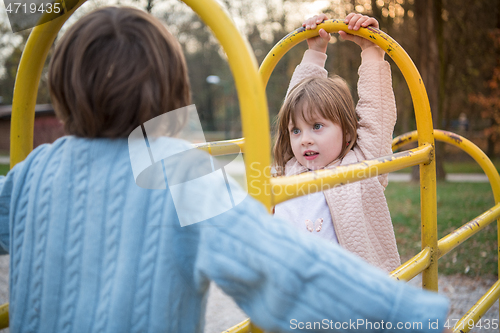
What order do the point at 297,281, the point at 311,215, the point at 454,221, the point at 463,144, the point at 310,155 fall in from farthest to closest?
the point at 454,221 < the point at 463,144 < the point at 310,155 < the point at 311,215 < the point at 297,281

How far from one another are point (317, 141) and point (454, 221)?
392cm

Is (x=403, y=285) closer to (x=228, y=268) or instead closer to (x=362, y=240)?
(x=228, y=268)

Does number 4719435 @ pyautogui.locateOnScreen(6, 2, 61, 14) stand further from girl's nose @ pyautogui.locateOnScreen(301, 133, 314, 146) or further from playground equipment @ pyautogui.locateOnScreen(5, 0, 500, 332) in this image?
girl's nose @ pyautogui.locateOnScreen(301, 133, 314, 146)

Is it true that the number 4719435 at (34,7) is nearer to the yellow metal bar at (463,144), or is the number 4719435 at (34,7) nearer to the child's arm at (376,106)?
the child's arm at (376,106)

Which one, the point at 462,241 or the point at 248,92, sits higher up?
the point at 248,92

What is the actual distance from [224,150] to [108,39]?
0.81m

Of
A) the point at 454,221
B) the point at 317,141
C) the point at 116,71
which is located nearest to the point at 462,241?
the point at 317,141

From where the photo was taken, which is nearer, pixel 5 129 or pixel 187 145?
pixel 187 145

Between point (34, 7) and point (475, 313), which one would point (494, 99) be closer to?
point (475, 313)

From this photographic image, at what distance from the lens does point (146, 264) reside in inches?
25.2

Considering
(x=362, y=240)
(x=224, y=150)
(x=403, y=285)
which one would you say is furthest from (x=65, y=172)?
(x=362, y=240)

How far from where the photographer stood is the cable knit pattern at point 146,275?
637mm

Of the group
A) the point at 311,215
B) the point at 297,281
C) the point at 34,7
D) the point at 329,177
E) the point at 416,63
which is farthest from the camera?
the point at 416,63

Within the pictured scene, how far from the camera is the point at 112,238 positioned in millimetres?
662
